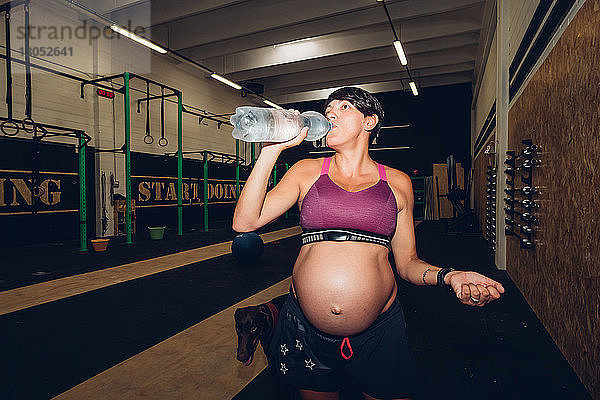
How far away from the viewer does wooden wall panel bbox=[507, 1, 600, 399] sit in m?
1.67

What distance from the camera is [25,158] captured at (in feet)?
19.6

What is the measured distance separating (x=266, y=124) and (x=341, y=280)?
1.53 ft

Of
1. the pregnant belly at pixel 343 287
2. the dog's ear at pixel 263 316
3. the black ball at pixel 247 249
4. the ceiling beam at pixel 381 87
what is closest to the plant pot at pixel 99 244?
the black ball at pixel 247 249

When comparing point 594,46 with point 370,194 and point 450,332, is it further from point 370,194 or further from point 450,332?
point 450,332

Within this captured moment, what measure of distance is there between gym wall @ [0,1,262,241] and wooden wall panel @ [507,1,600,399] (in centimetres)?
706

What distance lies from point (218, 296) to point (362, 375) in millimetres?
2366

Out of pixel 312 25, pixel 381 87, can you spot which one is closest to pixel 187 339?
pixel 312 25

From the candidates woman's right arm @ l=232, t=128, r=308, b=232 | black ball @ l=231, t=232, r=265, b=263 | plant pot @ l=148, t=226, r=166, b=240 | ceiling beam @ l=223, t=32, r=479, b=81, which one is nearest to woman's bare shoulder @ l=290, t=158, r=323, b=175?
woman's right arm @ l=232, t=128, r=308, b=232

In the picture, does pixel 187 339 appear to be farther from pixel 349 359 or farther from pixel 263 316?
pixel 349 359

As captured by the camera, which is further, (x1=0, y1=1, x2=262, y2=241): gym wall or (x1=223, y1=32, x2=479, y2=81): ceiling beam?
(x1=223, y1=32, x2=479, y2=81): ceiling beam

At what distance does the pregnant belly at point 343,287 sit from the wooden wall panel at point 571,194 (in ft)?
3.93

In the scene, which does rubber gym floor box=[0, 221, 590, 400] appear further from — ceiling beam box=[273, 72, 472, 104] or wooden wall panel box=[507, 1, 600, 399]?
ceiling beam box=[273, 72, 472, 104]

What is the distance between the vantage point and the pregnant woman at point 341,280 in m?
1.03

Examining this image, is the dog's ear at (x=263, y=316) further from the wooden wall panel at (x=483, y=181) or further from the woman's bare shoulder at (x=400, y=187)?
the wooden wall panel at (x=483, y=181)
